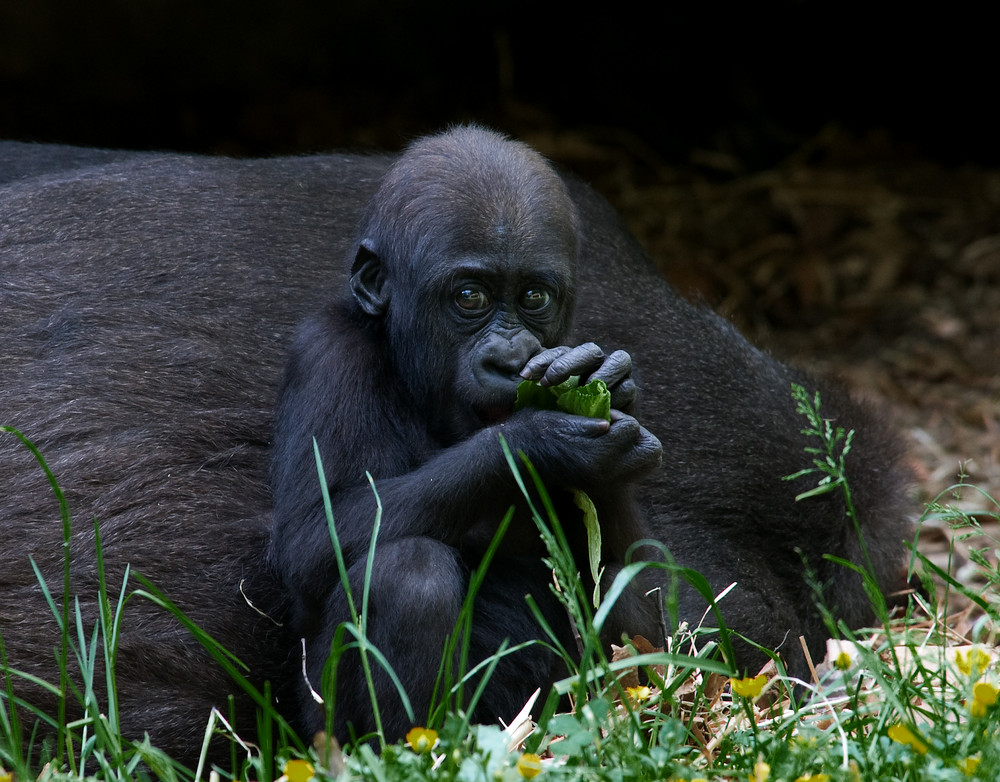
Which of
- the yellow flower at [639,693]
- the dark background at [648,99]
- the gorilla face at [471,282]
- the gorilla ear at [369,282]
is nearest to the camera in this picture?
the yellow flower at [639,693]

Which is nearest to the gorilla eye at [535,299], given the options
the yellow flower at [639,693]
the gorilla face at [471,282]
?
the gorilla face at [471,282]

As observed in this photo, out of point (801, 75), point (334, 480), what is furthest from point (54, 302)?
point (801, 75)

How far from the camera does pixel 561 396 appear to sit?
6.77 ft

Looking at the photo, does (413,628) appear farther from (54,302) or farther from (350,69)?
(350,69)

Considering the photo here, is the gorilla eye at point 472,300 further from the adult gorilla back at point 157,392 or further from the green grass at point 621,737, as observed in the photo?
the adult gorilla back at point 157,392

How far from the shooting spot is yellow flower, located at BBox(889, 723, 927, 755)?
159cm

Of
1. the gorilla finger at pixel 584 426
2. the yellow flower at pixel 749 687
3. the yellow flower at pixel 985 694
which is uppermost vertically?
the gorilla finger at pixel 584 426

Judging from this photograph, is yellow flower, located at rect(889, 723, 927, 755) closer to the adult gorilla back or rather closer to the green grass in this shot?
the green grass

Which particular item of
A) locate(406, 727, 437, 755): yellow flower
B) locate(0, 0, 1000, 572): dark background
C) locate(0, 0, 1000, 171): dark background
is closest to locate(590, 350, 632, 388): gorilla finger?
locate(406, 727, 437, 755): yellow flower

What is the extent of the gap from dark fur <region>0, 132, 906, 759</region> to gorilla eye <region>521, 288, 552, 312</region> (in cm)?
22

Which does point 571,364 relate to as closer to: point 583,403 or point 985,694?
point 583,403

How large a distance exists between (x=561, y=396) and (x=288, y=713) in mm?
855

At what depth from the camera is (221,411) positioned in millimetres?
2582

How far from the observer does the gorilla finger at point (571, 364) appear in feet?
6.63
